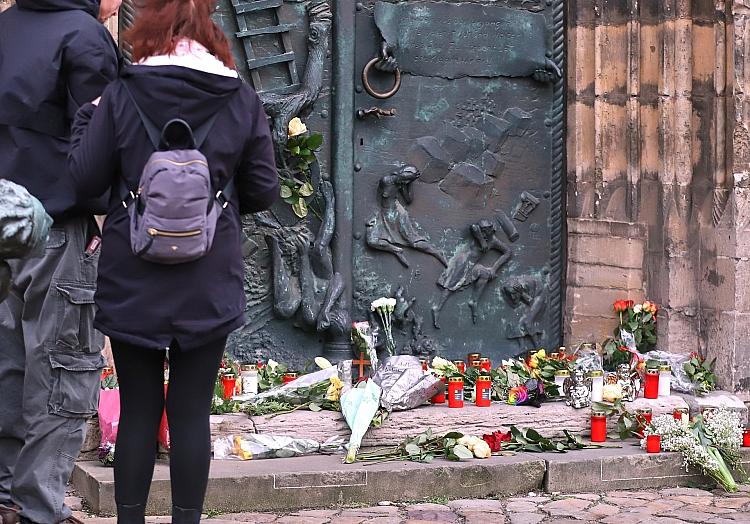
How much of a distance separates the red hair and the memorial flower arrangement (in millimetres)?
3280

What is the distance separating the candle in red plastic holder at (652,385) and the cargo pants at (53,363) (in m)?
3.38

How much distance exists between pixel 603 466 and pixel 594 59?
2.57 m

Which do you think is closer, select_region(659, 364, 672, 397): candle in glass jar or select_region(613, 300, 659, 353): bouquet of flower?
select_region(659, 364, 672, 397): candle in glass jar

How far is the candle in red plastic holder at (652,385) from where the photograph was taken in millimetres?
6805

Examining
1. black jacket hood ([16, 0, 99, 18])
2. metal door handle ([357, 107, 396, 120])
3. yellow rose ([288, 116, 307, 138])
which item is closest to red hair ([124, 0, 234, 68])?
black jacket hood ([16, 0, 99, 18])

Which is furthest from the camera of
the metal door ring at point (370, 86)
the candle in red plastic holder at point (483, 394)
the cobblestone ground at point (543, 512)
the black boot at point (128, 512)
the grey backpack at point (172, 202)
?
the metal door ring at point (370, 86)

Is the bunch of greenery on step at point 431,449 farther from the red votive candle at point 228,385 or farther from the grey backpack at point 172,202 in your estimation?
the grey backpack at point 172,202

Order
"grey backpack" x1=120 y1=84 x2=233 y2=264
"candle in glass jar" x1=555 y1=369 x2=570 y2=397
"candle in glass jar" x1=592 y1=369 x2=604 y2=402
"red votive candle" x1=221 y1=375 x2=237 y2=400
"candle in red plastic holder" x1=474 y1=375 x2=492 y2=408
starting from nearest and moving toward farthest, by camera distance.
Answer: "grey backpack" x1=120 y1=84 x2=233 y2=264 < "red votive candle" x1=221 y1=375 x2=237 y2=400 < "candle in red plastic holder" x1=474 y1=375 x2=492 y2=408 < "candle in glass jar" x1=592 y1=369 x2=604 y2=402 < "candle in glass jar" x1=555 y1=369 x2=570 y2=397

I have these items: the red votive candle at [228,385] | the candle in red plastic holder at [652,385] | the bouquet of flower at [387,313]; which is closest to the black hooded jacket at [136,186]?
the red votive candle at [228,385]

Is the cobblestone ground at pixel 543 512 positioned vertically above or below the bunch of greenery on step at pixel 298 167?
below

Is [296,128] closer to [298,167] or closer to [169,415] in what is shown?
[298,167]

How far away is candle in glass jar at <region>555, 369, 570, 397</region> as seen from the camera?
6.76 m

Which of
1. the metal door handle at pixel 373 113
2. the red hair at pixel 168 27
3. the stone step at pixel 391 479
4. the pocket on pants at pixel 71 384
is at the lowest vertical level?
the stone step at pixel 391 479

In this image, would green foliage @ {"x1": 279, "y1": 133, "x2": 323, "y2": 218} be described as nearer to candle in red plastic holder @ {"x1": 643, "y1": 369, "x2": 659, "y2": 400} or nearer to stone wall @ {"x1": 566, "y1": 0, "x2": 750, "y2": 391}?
stone wall @ {"x1": 566, "y1": 0, "x2": 750, "y2": 391}
